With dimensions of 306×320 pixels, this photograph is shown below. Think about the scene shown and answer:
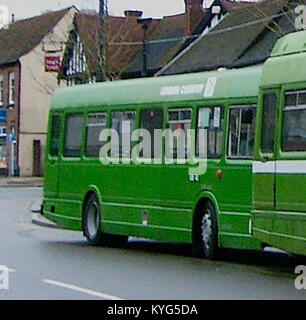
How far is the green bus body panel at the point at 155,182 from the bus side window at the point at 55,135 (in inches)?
5.7

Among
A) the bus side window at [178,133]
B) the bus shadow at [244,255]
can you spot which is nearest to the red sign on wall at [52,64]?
the bus shadow at [244,255]

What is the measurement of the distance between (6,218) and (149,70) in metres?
29.0

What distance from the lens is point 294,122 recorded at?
17172mm

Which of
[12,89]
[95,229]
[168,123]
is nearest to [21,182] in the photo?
[12,89]

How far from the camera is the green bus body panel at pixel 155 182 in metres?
19.6

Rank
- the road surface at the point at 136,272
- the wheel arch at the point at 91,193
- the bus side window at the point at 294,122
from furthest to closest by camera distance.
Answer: the wheel arch at the point at 91,193, the bus side window at the point at 294,122, the road surface at the point at 136,272

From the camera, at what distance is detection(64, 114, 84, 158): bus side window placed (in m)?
24.8

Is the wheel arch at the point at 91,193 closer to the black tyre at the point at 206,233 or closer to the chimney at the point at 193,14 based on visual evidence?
the black tyre at the point at 206,233

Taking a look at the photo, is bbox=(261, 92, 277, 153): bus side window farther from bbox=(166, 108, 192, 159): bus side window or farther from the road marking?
the road marking

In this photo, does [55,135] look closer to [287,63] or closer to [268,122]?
[268,122]

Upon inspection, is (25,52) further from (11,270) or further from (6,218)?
(11,270)

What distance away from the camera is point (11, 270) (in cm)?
1834

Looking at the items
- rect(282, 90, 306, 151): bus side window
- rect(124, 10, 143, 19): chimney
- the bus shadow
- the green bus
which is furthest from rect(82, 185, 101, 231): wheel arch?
rect(124, 10, 143, 19): chimney
